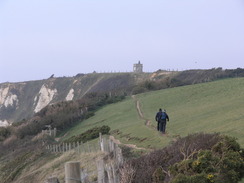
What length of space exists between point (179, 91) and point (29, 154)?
25991 millimetres

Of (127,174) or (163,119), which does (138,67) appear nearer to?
(163,119)

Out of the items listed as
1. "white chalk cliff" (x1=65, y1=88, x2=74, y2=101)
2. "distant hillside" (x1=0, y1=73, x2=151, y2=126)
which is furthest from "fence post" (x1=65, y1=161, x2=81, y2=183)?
"white chalk cliff" (x1=65, y1=88, x2=74, y2=101)

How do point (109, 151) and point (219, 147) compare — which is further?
point (109, 151)

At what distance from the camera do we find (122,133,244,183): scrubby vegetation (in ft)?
43.4

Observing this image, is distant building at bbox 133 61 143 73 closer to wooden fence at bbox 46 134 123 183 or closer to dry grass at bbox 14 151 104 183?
dry grass at bbox 14 151 104 183

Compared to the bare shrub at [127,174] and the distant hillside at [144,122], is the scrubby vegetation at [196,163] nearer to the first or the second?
the bare shrub at [127,174]

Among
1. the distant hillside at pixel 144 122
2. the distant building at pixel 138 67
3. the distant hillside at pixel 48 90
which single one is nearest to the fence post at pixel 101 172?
the distant hillside at pixel 144 122

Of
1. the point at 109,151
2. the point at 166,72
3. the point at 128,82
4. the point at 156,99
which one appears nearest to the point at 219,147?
the point at 109,151

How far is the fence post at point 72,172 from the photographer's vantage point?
25.4 ft

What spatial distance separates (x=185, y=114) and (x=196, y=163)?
1124 inches

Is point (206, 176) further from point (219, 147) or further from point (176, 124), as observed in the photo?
point (176, 124)

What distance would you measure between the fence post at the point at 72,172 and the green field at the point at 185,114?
14.3 meters

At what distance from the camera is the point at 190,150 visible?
1616cm

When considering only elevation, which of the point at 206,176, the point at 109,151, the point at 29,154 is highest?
the point at 206,176
